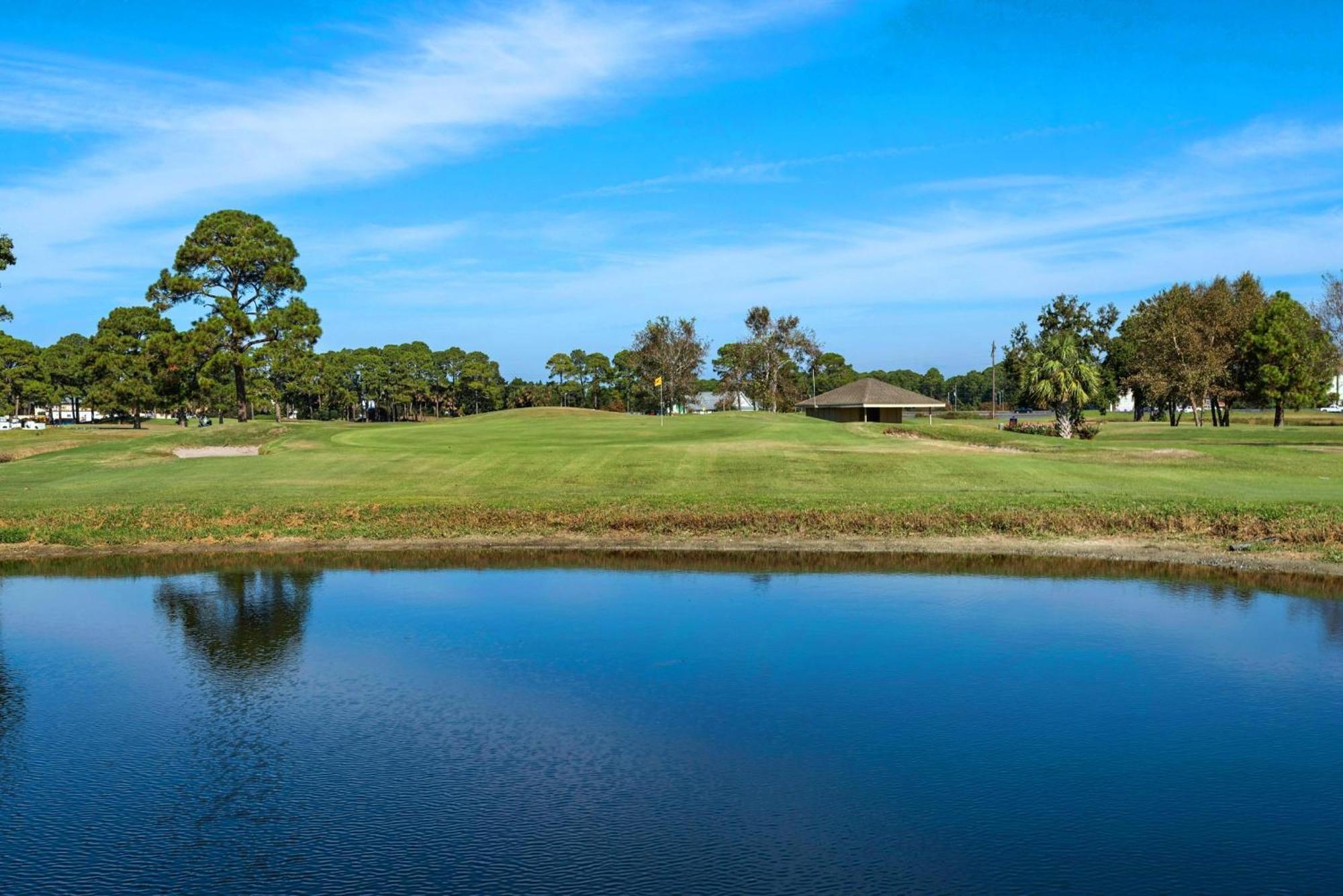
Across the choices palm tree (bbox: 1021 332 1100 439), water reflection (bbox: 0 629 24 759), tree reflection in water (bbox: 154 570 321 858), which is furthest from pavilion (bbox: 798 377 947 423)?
water reflection (bbox: 0 629 24 759)

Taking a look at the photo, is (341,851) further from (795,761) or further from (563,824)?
(795,761)

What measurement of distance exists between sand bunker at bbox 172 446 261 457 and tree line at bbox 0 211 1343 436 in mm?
10777

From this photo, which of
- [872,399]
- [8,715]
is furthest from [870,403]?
[8,715]

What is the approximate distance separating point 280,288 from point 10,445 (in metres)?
19.6

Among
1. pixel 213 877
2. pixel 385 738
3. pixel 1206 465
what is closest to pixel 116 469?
pixel 385 738

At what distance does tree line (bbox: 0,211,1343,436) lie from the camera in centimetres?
6875

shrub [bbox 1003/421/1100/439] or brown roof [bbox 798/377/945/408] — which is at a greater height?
brown roof [bbox 798/377/945/408]

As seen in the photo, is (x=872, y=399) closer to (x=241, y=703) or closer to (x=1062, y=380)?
(x=1062, y=380)

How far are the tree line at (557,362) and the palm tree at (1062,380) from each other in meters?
0.12

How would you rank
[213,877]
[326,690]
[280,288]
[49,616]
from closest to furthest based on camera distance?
[213,877] < [326,690] < [49,616] < [280,288]

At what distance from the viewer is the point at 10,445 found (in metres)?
57.5

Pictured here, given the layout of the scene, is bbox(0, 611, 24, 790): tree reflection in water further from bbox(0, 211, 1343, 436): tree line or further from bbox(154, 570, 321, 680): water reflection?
bbox(0, 211, 1343, 436): tree line

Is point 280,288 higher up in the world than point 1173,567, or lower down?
higher up

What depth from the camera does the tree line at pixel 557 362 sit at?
68750 millimetres
